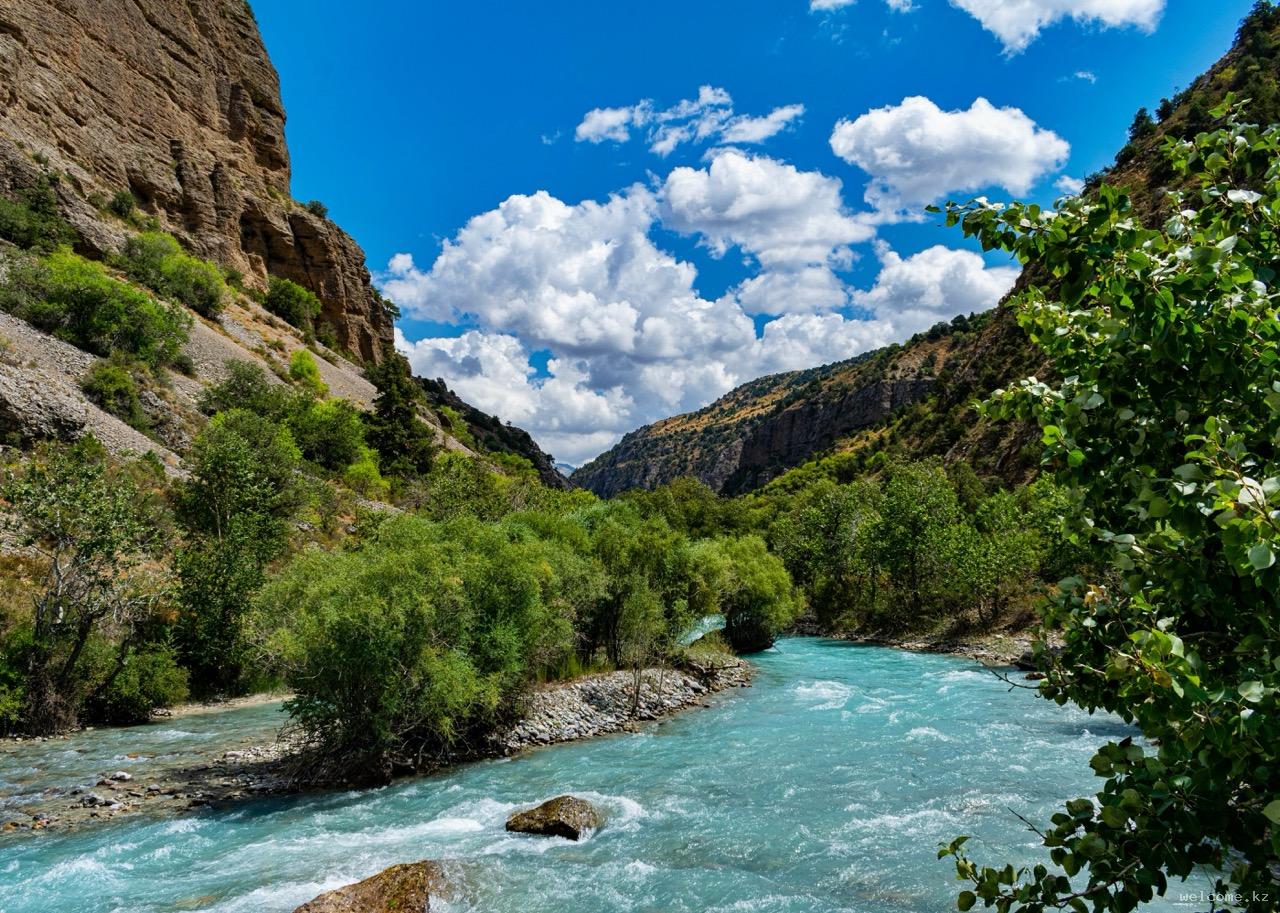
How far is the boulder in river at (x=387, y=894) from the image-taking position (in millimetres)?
11539

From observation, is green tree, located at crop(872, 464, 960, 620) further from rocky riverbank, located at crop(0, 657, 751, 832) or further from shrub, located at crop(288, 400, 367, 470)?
shrub, located at crop(288, 400, 367, 470)

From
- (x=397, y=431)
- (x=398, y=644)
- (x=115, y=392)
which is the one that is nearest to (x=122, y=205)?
(x=397, y=431)

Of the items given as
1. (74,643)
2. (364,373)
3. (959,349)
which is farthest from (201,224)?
(959,349)

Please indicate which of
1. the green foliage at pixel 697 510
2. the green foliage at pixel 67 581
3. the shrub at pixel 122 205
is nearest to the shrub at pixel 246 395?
the shrub at pixel 122 205

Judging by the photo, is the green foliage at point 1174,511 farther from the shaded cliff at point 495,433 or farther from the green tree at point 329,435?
the shaded cliff at point 495,433

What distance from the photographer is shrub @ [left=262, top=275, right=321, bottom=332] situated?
269ft

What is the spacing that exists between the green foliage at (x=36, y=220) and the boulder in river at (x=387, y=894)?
5940 cm

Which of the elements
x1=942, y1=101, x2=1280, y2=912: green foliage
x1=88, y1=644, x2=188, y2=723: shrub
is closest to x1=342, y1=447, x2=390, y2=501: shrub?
x1=88, y1=644, x2=188, y2=723: shrub

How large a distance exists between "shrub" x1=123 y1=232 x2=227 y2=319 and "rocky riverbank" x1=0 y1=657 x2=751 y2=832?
4930cm

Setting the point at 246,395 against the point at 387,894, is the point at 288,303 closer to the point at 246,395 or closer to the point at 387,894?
the point at 246,395

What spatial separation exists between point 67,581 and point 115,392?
23.1 m

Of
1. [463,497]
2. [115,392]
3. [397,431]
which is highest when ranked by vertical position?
[397,431]

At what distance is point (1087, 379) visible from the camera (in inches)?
164

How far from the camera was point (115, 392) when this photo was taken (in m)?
41.8
